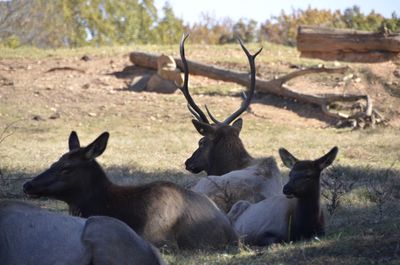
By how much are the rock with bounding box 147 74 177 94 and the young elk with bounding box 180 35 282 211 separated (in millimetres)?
9856

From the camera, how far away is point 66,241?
5.51m

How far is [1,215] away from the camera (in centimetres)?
578

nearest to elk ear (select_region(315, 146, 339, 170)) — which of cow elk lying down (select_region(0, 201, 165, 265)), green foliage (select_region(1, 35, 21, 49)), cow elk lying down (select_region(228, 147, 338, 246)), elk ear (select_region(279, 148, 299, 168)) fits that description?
cow elk lying down (select_region(228, 147, 338, 246))

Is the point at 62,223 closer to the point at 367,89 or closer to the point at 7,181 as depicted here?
the point at 7,181

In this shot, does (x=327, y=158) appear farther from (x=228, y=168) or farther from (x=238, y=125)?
(x=238, y=125)

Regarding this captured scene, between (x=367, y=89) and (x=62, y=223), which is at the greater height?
(x=62, y=223)

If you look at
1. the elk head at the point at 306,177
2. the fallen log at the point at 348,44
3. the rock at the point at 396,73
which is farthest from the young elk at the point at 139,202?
the fallen log at the point at 348,44

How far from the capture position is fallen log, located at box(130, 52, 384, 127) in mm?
19406

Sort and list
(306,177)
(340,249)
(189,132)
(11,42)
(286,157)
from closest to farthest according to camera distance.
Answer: (340,249)
(306,177)
(286,157)
(189,132)
(11,42)

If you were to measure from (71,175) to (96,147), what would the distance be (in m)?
0.35

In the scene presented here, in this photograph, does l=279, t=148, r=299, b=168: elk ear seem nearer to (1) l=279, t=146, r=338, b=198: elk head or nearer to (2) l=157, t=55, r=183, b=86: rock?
(1) l=279, t=146, r=338, b=198: elk head

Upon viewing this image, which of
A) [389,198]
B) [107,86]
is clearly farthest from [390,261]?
[107,86]

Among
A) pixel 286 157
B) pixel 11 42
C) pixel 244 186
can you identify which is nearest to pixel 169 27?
pixel 11 42

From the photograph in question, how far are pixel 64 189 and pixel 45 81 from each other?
51.7 feet
